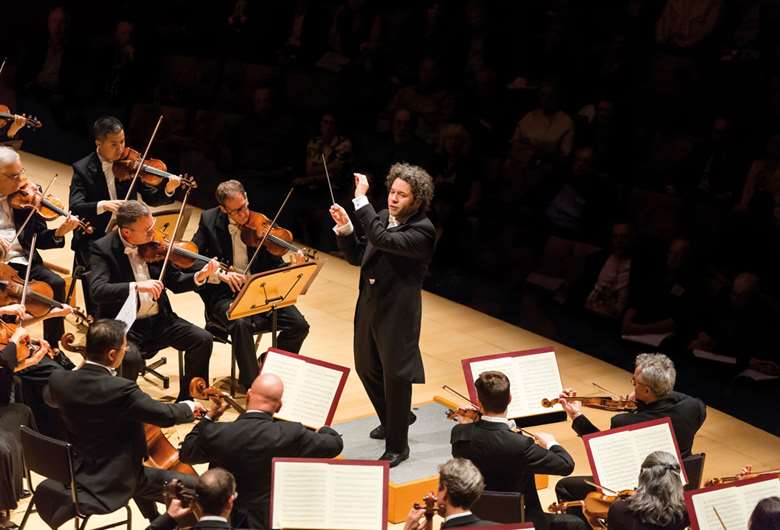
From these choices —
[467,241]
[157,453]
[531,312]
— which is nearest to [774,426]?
[531,312]

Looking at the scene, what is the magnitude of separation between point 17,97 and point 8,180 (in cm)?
525

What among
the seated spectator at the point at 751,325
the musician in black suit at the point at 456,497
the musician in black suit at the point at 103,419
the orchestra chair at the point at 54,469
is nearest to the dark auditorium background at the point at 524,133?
the seated spectator at the point at 751,325

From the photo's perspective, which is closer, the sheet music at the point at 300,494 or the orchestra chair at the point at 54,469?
the sheet music at the point at 300,494

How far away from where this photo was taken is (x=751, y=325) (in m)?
7.16

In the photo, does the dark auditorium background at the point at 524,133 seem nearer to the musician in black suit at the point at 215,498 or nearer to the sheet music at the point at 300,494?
the sheet music at the point at 300,494

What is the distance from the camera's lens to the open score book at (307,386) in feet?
16.6

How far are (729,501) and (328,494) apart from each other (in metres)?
1.55

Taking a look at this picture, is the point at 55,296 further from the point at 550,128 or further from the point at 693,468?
the point at 550,128

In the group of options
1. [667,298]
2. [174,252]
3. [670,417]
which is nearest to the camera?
[670,417]

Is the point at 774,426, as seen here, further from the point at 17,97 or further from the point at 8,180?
the point at 17,97

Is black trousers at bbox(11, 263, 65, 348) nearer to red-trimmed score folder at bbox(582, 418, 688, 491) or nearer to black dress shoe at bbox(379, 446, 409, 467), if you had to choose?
black dress shoe at bbox(379, 446, 409, 467)

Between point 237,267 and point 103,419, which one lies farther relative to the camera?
point 237,267

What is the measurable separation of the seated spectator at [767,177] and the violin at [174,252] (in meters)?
3.56

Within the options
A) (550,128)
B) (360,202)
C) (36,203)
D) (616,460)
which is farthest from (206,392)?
(550,128)
